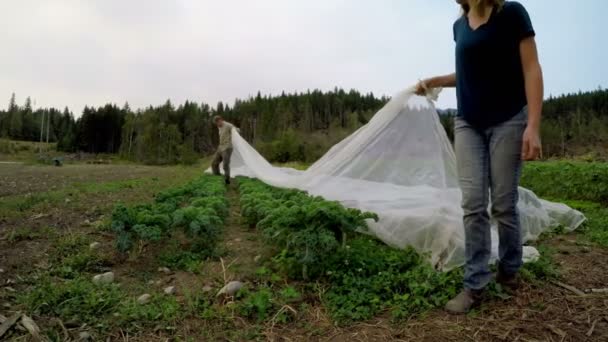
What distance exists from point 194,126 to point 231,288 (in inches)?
2227

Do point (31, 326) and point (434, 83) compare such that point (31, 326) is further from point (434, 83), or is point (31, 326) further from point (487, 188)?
point (434, 83)

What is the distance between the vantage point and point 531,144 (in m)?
1.90

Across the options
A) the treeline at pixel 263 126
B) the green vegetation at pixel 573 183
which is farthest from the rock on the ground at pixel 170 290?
the treeline at pixel 263 126

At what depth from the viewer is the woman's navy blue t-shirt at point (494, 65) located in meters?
1.96

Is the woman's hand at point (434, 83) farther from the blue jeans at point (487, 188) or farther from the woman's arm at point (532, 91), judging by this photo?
the woman's arm at point (532, 91)

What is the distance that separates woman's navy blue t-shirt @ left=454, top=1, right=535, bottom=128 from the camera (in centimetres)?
196

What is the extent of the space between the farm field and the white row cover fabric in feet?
0.73

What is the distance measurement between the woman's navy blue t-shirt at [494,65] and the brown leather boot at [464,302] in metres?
0.98

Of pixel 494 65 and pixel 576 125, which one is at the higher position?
pixel 576 125

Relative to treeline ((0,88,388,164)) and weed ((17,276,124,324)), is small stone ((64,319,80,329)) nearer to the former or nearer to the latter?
weed ((17,276,124,324))

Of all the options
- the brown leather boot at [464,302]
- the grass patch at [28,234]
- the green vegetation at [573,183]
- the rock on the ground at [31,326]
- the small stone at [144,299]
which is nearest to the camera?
the rock on the ground at [31,326]

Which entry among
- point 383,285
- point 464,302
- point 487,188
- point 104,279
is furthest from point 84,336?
point 487,188

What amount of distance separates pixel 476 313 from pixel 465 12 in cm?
180

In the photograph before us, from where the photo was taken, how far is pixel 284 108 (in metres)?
58.8
